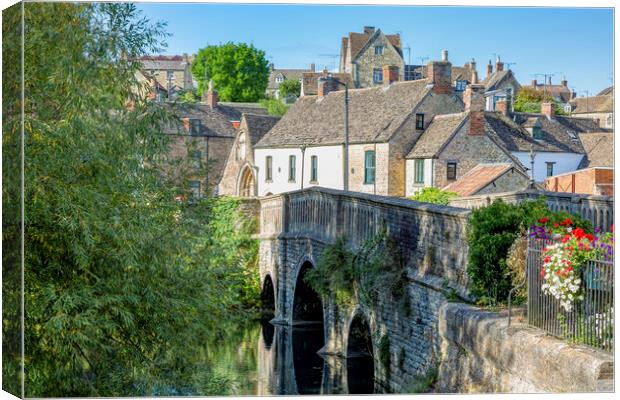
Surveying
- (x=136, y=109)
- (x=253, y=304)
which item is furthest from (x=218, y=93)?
(x=253, y=304)

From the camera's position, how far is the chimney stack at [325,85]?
14.3 metres

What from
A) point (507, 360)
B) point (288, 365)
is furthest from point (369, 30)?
point (288, 365)

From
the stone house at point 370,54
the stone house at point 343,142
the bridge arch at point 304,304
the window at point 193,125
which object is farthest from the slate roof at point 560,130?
the bridge arch at point 304,304

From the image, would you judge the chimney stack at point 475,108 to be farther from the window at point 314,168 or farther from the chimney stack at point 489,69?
the chimney stack at point 489,69

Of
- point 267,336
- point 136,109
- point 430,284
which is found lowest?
point 267,336

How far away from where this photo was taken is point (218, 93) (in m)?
13.3

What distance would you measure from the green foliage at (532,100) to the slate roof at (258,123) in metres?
3.74

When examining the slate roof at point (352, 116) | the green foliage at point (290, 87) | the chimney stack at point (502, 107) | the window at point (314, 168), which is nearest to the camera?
the green foliage at point (290, 87)

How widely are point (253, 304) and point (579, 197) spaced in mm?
11787

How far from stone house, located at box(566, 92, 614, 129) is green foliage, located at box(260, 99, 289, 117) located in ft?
17.9

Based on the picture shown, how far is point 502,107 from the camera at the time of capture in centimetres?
2075

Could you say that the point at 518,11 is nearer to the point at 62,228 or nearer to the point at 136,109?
the point at 136,109

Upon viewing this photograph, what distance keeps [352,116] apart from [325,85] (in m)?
5.41

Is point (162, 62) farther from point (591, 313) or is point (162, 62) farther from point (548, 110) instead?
point (548, 110)
